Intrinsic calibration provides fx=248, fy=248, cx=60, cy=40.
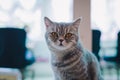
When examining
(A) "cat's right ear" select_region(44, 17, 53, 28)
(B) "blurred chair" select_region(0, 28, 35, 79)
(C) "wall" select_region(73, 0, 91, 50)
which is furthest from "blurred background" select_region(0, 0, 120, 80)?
(A) "cat's right ear" select_region(44, 17, 53, 28)

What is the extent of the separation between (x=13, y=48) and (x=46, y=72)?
0.69 m

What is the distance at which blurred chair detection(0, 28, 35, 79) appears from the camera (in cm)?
257

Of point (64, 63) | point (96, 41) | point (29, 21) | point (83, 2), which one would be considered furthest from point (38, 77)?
point (64, 63)

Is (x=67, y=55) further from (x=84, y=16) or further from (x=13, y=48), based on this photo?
(x=13, y=48)

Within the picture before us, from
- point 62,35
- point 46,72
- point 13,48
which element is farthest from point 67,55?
point 46,72

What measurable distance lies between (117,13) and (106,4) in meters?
0.16

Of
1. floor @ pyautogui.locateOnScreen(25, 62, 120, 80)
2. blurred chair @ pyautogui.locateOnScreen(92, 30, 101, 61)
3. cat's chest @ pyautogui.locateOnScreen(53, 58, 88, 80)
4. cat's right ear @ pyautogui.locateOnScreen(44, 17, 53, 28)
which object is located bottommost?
floor @ pyautogui.locateOnScreen(25, 62, 120, 80)

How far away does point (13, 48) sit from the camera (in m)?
2.62

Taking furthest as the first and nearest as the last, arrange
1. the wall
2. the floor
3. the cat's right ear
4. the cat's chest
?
the floor → the wall → the cat's right ear → the cat's chest

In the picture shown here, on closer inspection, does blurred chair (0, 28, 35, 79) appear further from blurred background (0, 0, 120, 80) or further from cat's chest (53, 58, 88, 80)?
cat's chest (53, 58, 88, 80)

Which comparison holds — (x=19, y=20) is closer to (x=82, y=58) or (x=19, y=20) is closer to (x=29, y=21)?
(x=29, y=21)

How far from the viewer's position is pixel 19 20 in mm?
2865

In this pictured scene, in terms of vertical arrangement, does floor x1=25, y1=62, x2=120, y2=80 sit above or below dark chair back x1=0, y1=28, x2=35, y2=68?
below

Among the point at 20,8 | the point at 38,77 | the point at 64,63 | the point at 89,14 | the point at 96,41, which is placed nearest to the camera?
the point at 64,63
